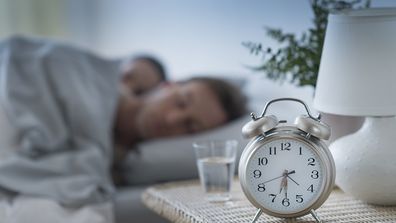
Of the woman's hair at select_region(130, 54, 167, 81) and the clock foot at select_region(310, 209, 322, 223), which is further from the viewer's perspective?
the woman's hair at select_region(130, 54, 167, 81)

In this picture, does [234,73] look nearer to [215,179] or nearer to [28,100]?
[28,100]

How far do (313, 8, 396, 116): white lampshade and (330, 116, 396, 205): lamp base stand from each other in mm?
71

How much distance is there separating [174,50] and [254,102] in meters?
0.71

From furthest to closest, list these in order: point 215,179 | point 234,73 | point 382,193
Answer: point 234,73, point 215,179, point 382,193

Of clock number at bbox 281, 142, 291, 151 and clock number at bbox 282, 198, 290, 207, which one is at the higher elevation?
clock number at bbox 281, 142, 291, 151

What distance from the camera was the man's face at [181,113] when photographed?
6.58ft

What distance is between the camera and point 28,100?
74.2 inches

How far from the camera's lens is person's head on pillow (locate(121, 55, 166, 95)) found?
2352mm

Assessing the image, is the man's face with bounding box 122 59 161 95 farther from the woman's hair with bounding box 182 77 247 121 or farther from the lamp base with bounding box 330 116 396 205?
the lamp base with bounding box 330 116 396 205

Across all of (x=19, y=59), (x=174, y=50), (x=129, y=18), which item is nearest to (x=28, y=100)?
(x=19, y=59)

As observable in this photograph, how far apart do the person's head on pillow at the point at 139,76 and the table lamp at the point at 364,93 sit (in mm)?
1278

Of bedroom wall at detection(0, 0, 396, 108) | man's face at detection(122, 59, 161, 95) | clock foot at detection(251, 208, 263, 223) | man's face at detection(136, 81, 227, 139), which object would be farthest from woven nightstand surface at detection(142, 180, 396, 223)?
man's face at detection(122, 59, 161, 95)

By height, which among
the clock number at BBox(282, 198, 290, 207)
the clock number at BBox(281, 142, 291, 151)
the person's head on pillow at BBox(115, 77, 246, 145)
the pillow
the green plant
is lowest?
the pillow

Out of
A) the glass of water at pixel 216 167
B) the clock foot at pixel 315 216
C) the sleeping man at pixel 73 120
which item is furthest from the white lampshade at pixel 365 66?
the sleeping man at pixel 73 120
